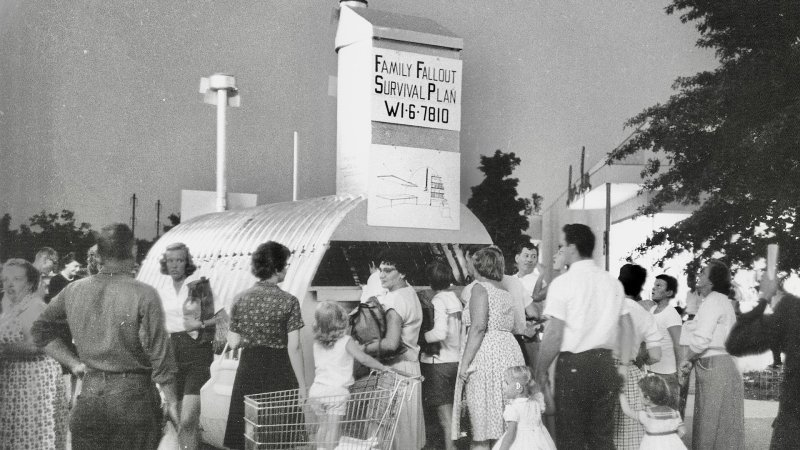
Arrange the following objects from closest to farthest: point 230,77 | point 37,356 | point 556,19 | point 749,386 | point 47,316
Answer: point 47,316 → point 37,356 → point 230,77 → point 556,19 → point 749,386

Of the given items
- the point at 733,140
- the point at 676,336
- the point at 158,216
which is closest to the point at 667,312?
the point at 676,336

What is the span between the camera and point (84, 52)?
6586 mm

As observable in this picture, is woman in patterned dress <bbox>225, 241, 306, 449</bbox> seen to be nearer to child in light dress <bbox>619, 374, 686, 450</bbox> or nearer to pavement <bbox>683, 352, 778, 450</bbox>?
child in light dress <bbox>619, 374, 686, 450</bbox>

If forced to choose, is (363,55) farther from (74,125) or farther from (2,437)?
(2,437)

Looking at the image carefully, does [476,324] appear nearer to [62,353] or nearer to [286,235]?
[286,235]

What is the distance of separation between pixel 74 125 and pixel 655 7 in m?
5.23

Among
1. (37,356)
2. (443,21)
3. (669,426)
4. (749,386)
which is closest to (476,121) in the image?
(443,21)

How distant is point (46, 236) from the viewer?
6414mm

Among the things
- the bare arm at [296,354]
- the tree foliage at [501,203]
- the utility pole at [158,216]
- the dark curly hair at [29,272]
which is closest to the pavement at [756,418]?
the tree foliage at [501,203]

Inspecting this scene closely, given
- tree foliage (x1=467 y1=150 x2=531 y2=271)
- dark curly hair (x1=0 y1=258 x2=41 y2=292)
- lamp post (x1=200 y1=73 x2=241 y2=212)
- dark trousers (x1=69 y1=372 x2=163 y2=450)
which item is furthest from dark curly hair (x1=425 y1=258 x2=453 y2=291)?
dark curly hair (x1=0 y1=258 x2=41 y2=292)

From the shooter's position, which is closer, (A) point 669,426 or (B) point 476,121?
(A) point 669,426

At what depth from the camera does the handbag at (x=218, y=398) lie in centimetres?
645

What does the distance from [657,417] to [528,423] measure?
0.88m

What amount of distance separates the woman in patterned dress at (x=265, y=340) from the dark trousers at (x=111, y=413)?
0.83m
